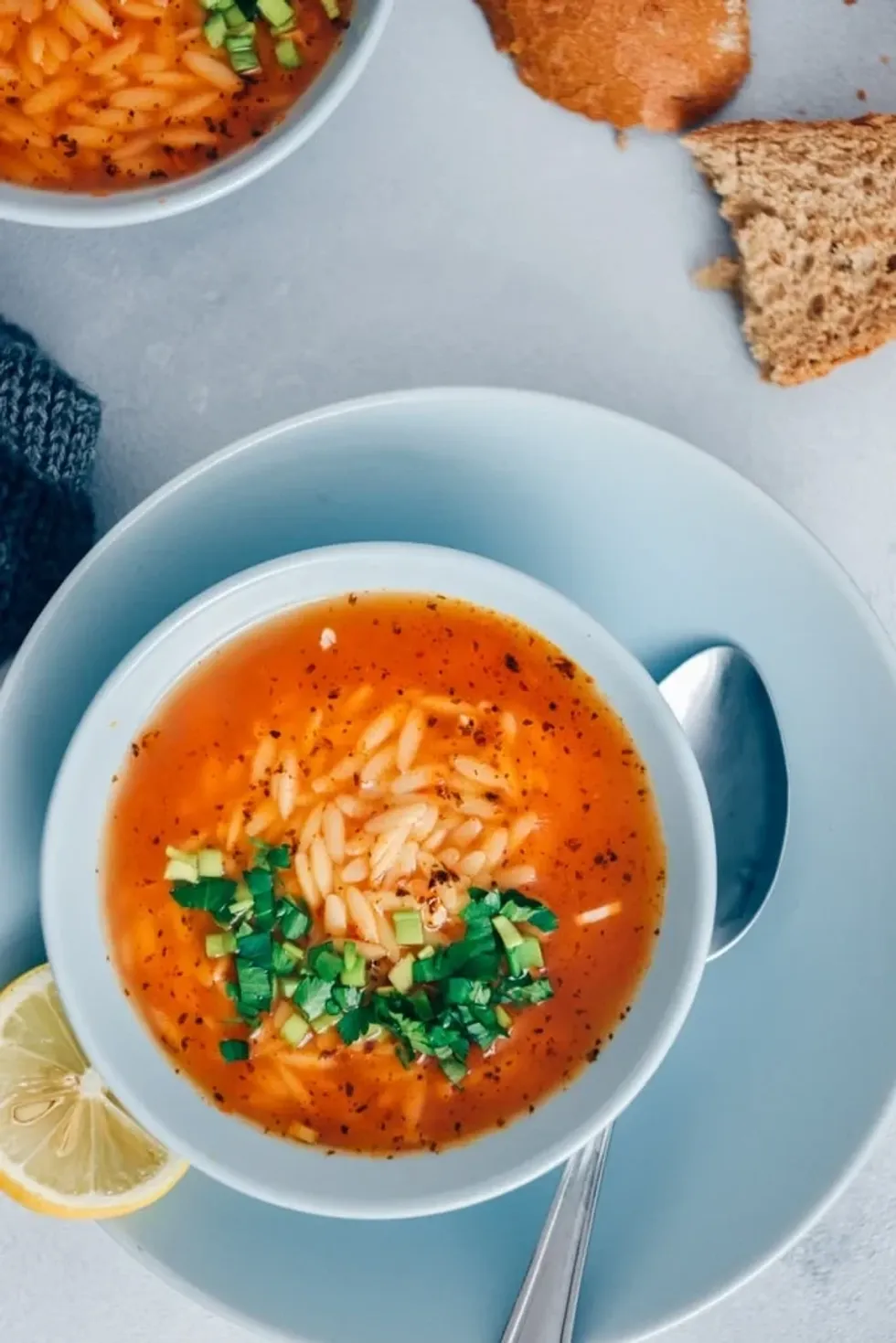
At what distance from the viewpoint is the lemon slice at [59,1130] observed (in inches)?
64.3

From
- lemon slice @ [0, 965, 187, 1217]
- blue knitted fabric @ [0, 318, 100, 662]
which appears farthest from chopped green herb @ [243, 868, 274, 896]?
blue knitted fabric @ [0, 318, 100, 662]

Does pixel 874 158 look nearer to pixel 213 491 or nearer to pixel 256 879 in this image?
pixel 213 491

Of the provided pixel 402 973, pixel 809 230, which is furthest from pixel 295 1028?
pixel 809 230

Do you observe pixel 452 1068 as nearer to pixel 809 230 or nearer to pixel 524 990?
pixel 524 990

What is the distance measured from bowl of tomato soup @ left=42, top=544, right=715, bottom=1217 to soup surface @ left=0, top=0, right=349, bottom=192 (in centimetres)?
61

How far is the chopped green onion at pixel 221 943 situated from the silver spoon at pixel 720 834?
0.50 meters

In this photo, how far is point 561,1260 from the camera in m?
1.63

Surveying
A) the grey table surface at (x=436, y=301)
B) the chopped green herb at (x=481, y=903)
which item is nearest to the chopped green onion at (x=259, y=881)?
the chopped green herb at (x=481, y=903)

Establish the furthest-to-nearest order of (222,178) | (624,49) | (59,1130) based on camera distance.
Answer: (624,49) → (59,1130) → (222,178)

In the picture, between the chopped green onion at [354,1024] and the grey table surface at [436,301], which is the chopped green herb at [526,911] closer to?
the chopped green onion at [354,1024]

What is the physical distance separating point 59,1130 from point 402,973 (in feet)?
1.66

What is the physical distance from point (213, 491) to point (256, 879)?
436mm

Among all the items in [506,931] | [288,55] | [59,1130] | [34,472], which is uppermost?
[288,55]

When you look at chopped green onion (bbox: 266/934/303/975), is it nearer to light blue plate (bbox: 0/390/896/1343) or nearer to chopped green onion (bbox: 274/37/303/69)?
light blue plate (bbox: 0/390/896/1343)
